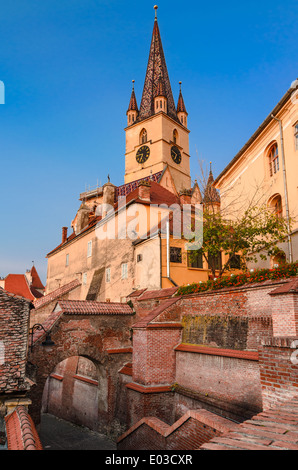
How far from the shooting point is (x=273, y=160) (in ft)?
64.3

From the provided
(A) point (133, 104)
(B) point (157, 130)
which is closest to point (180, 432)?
(B) point (157, 130)

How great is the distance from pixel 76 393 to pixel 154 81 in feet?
162

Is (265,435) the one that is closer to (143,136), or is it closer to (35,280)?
(143,136)

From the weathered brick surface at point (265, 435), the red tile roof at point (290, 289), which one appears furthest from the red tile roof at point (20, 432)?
the red tile roof at point (290, 289)

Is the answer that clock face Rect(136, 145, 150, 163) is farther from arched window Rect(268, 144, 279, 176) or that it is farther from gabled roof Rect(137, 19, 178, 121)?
arched window Rect(268, 144, 279, 176)

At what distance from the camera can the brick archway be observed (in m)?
15.3

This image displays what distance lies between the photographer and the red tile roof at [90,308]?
16.3 metres

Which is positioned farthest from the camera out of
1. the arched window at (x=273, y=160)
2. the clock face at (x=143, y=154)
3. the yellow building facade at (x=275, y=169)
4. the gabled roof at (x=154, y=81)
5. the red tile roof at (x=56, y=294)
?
the gabled roof at (x=154, y=81)

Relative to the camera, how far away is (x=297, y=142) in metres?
16.7

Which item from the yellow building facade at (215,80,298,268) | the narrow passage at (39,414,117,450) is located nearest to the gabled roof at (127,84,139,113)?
the yellow building facade at (215,80,298,268)

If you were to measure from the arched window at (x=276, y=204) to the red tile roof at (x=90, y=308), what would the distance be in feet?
34.1

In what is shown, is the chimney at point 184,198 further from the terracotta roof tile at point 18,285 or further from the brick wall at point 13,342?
the terracotta roof tile at point 18,285

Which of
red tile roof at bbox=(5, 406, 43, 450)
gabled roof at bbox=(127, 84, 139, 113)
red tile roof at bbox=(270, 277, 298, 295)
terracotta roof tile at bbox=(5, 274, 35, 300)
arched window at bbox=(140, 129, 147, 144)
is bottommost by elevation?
red tile roof at bbox=(5, 406, 43, 450)

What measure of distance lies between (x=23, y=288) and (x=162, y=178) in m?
40.5
